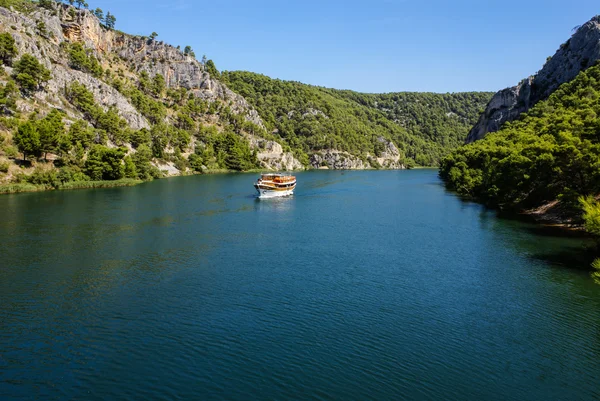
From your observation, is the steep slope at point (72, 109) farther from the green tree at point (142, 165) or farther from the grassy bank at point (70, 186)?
the grassy bank at point (70, 186)

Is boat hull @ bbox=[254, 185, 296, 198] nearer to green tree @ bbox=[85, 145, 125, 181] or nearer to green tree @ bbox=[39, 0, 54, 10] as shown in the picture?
green tree @ bbox=[85, 145, 125, 181]

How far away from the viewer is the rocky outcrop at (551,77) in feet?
424

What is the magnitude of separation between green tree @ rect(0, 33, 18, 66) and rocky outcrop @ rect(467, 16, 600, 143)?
165959 millimetres

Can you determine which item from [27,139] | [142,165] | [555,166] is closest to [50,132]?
[27,139]

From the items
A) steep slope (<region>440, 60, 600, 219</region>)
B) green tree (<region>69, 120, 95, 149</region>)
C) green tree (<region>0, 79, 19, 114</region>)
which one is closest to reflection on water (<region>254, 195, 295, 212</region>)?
steep slope (<region>440, 60, 600, 219</region>)

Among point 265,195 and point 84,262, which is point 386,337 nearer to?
point 84,262

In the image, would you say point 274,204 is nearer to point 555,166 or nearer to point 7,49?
point 555,166

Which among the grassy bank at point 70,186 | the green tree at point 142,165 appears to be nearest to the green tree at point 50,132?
the grassy bank at point 70,186

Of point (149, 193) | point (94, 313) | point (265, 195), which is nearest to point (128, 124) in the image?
point (149, 193)

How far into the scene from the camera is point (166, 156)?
16850 cm

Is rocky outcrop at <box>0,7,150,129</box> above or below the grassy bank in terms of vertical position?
above

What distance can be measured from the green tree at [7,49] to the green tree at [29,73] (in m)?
4.40

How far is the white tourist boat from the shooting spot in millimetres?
101750

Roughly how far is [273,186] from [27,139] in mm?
58728
